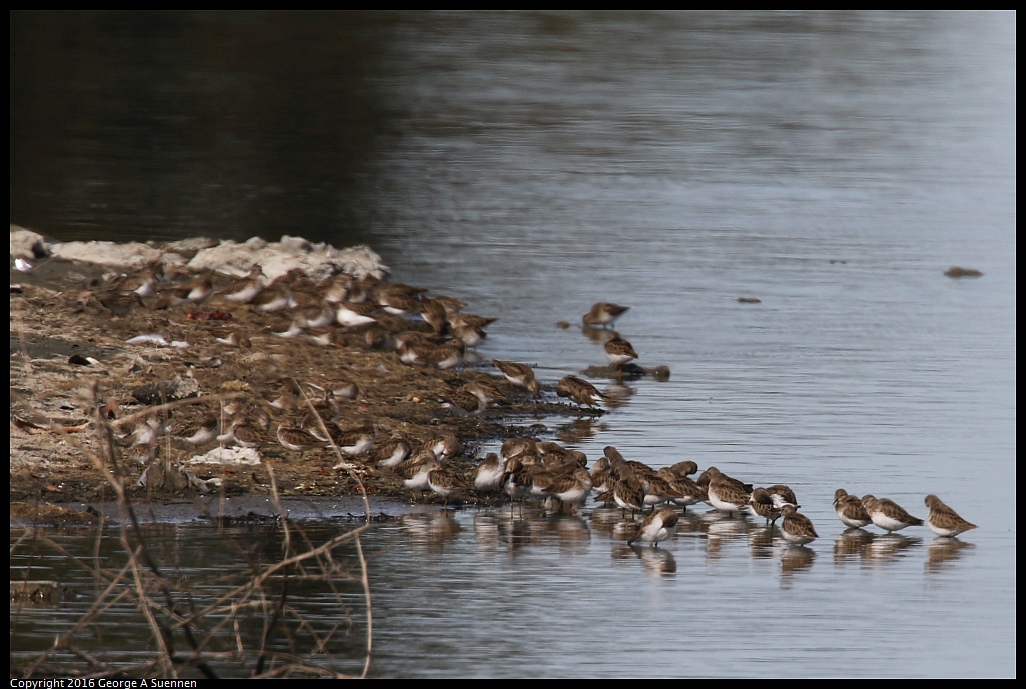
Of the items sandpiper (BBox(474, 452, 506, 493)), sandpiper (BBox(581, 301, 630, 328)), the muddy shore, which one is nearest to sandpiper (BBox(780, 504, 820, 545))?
sandpiper (BBox(474, 452, 506, 493))

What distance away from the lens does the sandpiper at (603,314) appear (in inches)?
669

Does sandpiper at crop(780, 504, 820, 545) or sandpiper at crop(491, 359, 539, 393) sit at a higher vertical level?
sandpiper at crop(780, 504, 820, 545)

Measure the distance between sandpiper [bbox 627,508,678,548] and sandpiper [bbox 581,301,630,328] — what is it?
7287 millimetres

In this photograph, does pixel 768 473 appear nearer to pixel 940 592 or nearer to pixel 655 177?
pixel 940 592

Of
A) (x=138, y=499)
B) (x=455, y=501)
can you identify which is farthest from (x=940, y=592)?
(x=138, y=499)

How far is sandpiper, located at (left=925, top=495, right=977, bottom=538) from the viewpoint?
10.2 m

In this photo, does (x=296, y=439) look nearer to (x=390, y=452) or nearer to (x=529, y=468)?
(x=390, y=452)

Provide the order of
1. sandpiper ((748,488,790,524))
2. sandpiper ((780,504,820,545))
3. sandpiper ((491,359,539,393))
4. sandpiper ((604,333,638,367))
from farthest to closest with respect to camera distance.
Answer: sandpiper ((604,333,638,367))
sandpiper ((491,359,539,393))
sandpiper ((748,488,790,524))
sandpiper ((780,504,820,545))

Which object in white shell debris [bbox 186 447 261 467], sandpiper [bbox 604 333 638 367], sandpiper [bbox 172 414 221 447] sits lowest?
sandpiper [bbox 604 333 638 367]

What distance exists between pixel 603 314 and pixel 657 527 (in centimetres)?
745

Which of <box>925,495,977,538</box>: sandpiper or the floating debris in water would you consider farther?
the floating debris in water

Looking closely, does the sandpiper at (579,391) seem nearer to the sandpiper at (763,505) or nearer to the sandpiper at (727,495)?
the sandpiper at (727,495)

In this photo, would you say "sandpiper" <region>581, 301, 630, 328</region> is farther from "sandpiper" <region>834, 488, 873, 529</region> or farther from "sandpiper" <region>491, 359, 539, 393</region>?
"sandpiper" <region>834, 488, 873, 529</region>
